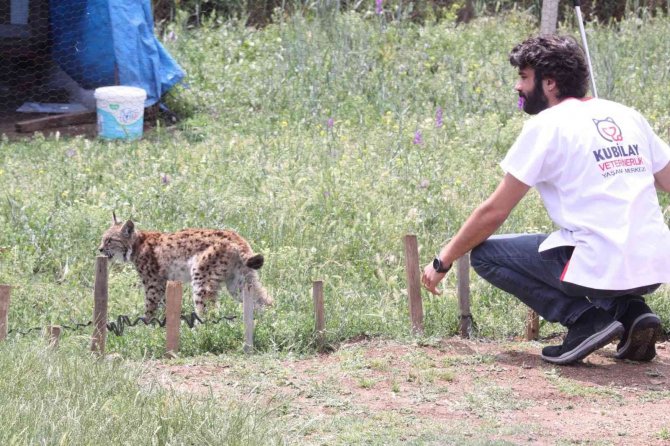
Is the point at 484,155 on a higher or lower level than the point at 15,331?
higher

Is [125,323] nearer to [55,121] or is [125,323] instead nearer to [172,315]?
[172,315]

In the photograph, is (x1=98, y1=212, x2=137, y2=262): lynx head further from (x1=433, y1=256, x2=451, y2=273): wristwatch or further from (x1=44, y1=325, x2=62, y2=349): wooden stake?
(x1=433, y1=256, x2=451, y2=273): wristwatch

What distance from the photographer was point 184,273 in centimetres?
737

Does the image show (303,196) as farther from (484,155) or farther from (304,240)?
(484,155)

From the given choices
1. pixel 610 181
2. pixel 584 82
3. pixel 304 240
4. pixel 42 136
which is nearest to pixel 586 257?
pixel 610 181

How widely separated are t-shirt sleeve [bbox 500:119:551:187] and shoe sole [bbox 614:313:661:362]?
939 millimetres

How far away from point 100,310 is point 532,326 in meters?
2.47

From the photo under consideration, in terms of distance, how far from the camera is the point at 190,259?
7.25m

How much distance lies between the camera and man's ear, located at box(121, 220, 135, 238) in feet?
23.9

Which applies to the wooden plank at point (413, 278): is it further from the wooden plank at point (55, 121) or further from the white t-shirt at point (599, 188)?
the wooden plank at point (55, 121)

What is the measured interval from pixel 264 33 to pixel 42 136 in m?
4.11

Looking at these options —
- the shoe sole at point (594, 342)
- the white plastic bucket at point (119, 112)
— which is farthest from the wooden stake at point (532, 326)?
the white plastic bucket at point (119, 112)

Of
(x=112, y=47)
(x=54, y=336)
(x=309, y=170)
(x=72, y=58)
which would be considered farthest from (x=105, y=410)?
(x=72, y=58)

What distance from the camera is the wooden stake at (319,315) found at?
6156mm
